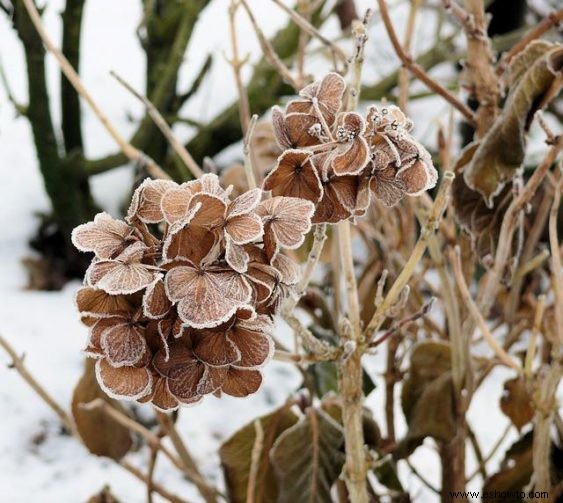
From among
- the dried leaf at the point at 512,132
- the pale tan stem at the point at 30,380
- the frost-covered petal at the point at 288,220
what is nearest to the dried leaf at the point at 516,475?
the dried leaf at the point at 512,132

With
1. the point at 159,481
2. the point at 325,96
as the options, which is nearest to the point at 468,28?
the point at 325,96

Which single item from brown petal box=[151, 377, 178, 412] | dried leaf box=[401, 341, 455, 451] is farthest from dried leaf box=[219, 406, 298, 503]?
brown petal box=[151, 377, 178, 412]

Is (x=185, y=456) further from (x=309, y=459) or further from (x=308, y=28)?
(x=308, y=28)

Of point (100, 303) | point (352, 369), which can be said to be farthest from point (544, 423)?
point (100, 303)

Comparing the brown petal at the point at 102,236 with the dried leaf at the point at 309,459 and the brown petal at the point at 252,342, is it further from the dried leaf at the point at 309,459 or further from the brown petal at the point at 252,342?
the dried leaf at the point at 309,459

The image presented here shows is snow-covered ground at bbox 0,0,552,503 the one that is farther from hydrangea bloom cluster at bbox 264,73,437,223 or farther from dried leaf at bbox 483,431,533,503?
hydrangea bloom cluster at bbox 264,73,437,223

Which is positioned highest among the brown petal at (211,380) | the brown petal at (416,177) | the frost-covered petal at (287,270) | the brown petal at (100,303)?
the brown petal at (416,177)
